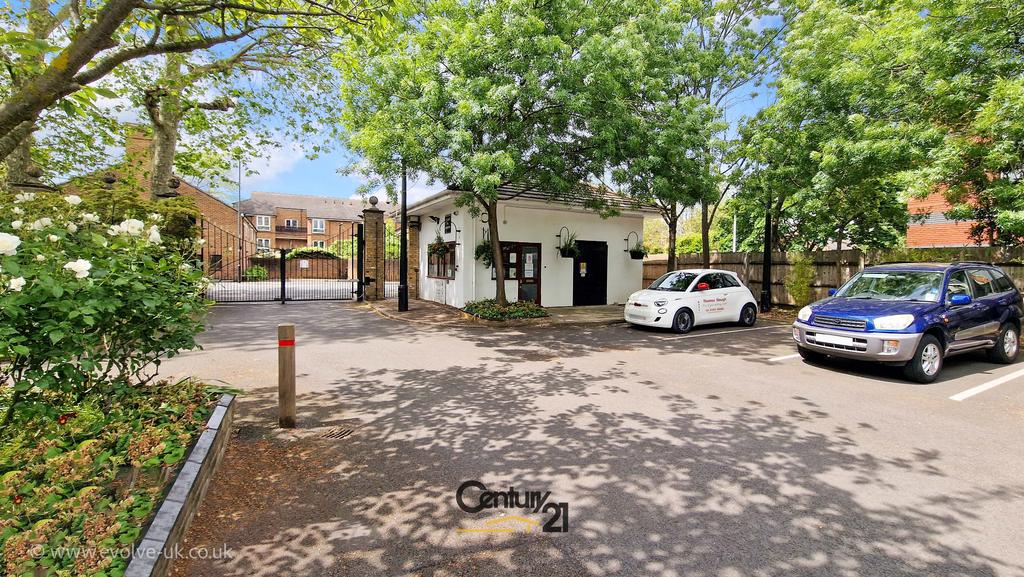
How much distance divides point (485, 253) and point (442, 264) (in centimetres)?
254

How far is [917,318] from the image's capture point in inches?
241

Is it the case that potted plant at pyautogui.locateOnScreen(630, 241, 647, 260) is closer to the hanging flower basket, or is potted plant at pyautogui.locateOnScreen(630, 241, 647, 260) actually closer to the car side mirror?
the hanging flower basket

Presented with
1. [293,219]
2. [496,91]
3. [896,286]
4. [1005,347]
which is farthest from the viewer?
[293,219]

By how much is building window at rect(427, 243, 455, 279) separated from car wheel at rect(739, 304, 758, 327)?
857 centimetres

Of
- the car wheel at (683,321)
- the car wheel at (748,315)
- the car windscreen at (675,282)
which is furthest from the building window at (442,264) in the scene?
the car wheel at (748,315)

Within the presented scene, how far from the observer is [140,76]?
12.7m

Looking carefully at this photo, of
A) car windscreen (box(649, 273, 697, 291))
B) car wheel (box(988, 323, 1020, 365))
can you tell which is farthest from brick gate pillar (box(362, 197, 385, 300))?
car wheel (box(988, 323, 1020, 365))

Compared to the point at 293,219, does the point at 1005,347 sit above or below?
below

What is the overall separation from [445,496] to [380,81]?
10336 mm

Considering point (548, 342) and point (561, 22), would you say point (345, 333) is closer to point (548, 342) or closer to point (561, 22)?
point (548, 342)

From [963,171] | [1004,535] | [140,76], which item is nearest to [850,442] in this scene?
[1004,535]

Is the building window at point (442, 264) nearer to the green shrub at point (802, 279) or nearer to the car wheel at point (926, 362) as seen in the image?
the green shrub at point (802, 279)

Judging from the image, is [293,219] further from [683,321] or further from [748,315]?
[748,315]

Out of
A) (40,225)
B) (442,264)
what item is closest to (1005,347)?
(40,225)
